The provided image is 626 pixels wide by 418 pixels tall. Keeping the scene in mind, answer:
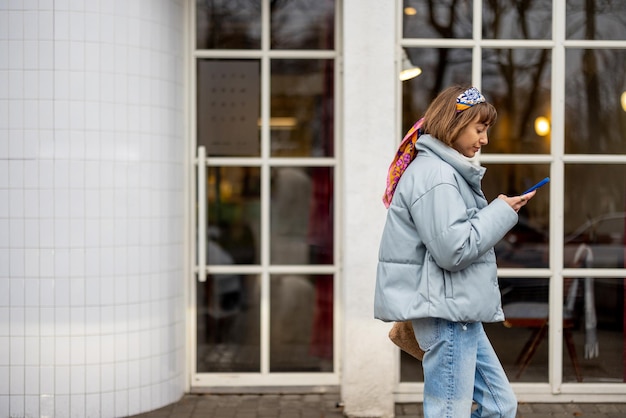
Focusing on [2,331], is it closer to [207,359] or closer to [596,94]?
[207,359]

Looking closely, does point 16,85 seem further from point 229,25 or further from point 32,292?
point 229,25

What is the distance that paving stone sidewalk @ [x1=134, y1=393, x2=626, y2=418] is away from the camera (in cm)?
546

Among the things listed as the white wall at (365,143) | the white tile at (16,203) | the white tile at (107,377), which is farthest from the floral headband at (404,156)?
the white tile at (16,203)

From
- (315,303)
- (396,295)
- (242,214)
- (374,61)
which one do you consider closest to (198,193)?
(242,214)

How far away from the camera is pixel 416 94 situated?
18.5 ft

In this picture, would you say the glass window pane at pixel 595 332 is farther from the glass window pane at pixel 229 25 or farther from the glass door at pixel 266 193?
the glass window pane at pixel 229 25

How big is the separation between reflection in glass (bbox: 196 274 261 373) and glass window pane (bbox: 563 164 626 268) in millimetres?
2322

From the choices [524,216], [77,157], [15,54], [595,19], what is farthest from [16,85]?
[595,19]

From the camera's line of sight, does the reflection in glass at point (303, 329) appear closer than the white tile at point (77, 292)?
No

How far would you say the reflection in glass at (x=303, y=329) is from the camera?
5.95 meters

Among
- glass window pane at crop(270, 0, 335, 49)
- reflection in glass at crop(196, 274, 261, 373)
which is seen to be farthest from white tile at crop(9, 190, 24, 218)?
glass window pane at crop(270, 0, 335, 49)

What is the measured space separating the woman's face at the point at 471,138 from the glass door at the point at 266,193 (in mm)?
2385

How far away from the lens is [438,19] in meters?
5.60

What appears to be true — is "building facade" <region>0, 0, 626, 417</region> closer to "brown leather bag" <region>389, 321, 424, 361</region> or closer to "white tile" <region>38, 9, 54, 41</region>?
"white tile" <region>38, 9, 54, 41</region>
